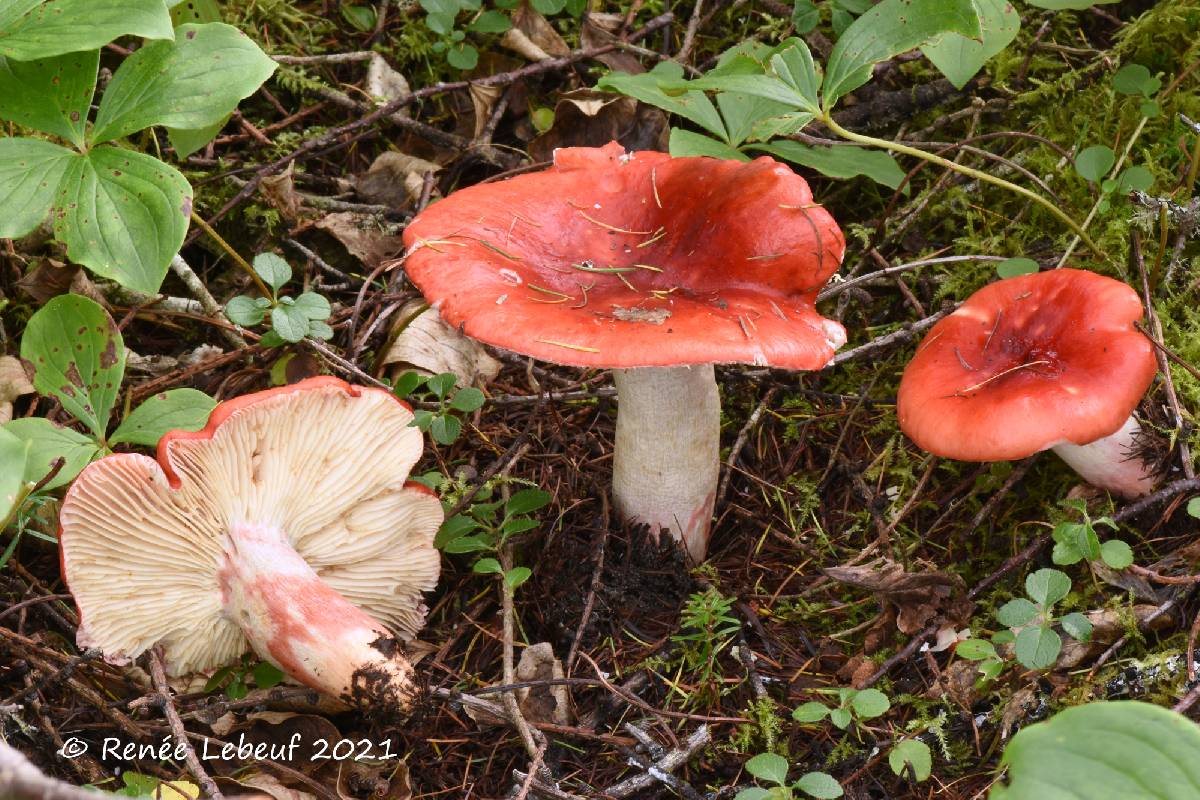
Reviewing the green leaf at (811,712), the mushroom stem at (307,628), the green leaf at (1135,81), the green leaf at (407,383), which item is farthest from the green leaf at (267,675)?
the green leaf at (1135,81)

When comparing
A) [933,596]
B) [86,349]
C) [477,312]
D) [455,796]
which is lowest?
[455,796]

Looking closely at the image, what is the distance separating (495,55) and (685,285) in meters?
2.24

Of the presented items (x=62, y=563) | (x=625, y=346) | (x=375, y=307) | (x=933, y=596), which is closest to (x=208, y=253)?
(x=375, y=307)

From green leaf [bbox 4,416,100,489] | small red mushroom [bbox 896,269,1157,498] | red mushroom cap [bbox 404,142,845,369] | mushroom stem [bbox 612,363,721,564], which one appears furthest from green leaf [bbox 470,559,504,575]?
small red mushroom [bbox 896,269,1157,498]

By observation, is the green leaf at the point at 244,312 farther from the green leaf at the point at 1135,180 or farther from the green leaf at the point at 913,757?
the green leaf at the point at 1135,180

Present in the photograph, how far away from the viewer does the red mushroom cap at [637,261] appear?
262cm

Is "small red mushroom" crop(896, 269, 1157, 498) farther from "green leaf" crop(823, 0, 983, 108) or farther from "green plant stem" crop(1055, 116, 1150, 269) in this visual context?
"green leaf" crop(823, 0, 983, 108)

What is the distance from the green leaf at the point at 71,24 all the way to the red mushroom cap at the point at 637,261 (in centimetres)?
96

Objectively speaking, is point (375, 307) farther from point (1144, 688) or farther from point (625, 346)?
point (1144, 688)

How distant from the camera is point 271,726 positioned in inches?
120

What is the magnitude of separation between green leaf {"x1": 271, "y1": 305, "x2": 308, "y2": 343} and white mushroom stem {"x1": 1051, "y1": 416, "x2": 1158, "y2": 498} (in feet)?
8.16

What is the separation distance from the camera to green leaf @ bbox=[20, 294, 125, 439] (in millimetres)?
3178

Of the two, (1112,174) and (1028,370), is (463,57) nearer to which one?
(1112,174)

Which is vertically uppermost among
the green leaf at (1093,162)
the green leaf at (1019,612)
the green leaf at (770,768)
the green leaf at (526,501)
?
the green leaf at (1093,162)
